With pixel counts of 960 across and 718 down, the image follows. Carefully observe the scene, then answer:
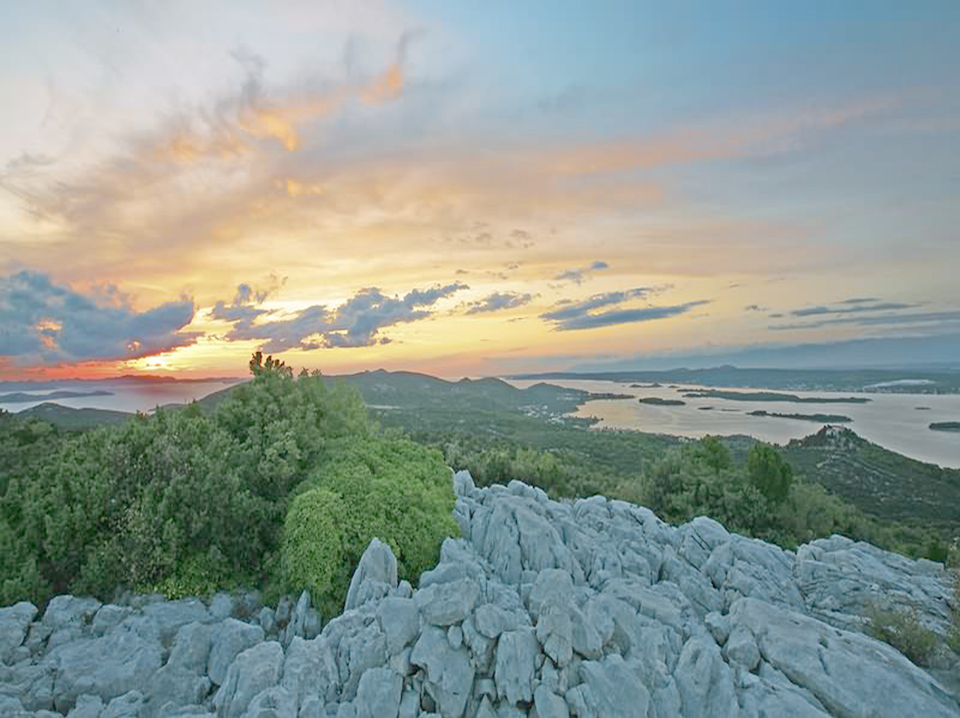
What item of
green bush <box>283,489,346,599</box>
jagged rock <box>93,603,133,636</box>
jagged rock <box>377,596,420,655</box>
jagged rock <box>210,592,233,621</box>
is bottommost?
jagged rock <box>210,592,233,621</box>

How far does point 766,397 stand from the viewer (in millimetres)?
160250

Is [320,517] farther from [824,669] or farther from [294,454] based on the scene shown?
[824,669]

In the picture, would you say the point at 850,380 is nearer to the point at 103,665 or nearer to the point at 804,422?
the point at 804,422

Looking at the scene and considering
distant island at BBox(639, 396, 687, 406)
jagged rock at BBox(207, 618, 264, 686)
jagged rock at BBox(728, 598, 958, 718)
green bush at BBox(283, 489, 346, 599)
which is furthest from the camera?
distant island at BBox(639, 396, 687, 406)

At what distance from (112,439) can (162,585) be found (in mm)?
5462

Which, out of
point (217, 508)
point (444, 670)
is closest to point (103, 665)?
point (217, 508)

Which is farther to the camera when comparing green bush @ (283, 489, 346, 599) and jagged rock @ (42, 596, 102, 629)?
green bush @ (283, 489, 346, 599)

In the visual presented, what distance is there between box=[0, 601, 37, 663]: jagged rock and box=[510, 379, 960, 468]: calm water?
92573 mm

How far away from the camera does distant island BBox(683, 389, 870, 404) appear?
491 ft

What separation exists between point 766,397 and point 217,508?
17072 centimetres

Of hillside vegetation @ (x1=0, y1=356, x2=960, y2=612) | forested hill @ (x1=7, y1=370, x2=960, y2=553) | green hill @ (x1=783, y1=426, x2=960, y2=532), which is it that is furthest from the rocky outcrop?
green hill @ (x1=783, y1=426, x2=960, y2=532)

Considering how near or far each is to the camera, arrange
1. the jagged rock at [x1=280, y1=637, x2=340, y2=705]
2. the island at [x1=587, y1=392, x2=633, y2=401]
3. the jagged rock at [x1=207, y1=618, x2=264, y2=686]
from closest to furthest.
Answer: the jagged rock at [x1=280, y1=637, x2=340, y2=705]
the jagged rock at [x1=207, y1=618, x2=264, y2=686]
the island at [x1=587, y1=392, x2=633, y2=401]

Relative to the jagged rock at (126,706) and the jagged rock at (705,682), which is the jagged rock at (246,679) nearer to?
the jagged rock at (126,706)

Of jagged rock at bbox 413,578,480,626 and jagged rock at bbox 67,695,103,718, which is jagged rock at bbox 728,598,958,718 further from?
jagged rock at bbox 67,695,103,718
